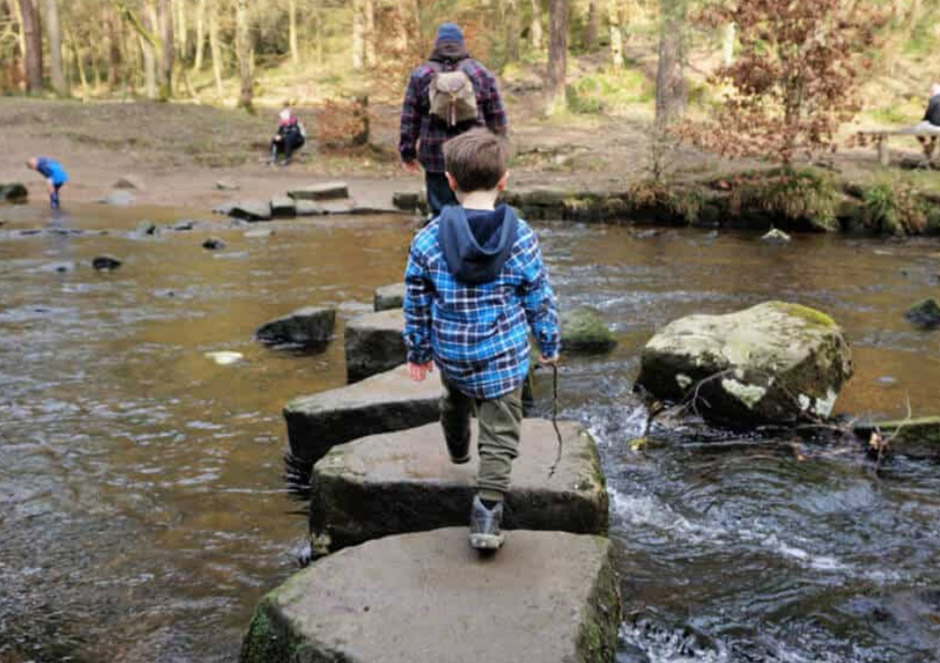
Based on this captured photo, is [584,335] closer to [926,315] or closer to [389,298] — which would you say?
[389,298]

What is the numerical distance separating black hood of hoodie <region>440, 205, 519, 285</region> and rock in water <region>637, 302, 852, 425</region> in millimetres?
2912

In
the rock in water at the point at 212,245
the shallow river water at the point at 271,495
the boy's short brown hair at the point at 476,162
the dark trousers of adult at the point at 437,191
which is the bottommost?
the shallow river water at the point at 271,495

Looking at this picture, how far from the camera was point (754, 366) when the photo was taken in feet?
19.0

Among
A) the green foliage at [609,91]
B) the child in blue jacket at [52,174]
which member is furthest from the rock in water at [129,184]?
the green foliage at [609,91]

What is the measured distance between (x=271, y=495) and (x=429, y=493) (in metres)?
1.25

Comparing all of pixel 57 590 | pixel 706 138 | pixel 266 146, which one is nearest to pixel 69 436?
pixel 57 590

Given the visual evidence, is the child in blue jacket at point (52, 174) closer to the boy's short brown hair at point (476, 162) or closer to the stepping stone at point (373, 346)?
the stepping stone at point (373, 346)

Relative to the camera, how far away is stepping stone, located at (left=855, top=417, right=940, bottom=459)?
5.16 meters

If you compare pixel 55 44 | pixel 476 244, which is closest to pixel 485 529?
pixel 476 244

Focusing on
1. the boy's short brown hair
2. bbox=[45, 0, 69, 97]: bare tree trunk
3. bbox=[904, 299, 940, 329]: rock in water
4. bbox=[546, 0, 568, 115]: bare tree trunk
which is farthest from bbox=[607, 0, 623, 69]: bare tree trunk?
the boy's short brown hair

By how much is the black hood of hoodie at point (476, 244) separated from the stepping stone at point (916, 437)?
3.14 meters

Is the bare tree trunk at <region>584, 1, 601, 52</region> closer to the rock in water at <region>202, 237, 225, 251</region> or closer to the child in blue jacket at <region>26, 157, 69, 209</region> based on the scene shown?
the child in blue jacket at <region>26, 157, 69, 209</region>

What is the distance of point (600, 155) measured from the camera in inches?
816

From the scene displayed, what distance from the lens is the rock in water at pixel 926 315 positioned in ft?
27.2
